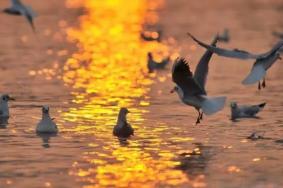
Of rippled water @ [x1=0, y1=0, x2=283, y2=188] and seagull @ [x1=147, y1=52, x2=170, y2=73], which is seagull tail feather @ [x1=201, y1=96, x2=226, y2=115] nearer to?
rippled water @ [x1=0, y1=0, x2=283, y2=188]

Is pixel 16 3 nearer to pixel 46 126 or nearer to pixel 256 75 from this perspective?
pixel 46 126

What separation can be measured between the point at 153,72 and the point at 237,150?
13433 mm

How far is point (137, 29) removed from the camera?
4972 cm

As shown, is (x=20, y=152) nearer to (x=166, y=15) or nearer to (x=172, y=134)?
(x=172, y=134)

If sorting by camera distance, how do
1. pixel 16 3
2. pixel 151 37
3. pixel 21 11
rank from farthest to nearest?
pixel 151 37
pixel 16 3
pixel 21 11

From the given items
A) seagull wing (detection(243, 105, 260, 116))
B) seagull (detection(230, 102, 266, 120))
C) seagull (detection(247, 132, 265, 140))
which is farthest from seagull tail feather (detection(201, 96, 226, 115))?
seagull wing (detection(243, 105, 260, 116))

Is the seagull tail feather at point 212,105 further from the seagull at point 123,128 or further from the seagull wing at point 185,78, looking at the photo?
the seagull at point 123,128

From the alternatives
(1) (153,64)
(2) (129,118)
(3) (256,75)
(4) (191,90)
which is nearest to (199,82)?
(4) (191,90)

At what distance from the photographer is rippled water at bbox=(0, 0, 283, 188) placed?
1523 cm

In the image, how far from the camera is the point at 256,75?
1803 centimetres

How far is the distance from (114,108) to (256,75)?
4933 millimetres

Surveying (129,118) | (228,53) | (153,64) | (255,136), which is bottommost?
(255,136)

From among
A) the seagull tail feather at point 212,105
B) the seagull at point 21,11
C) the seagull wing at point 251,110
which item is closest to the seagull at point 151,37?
the seagull at point 21,11

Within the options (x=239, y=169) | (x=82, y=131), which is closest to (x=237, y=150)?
(x=239, y=169)
